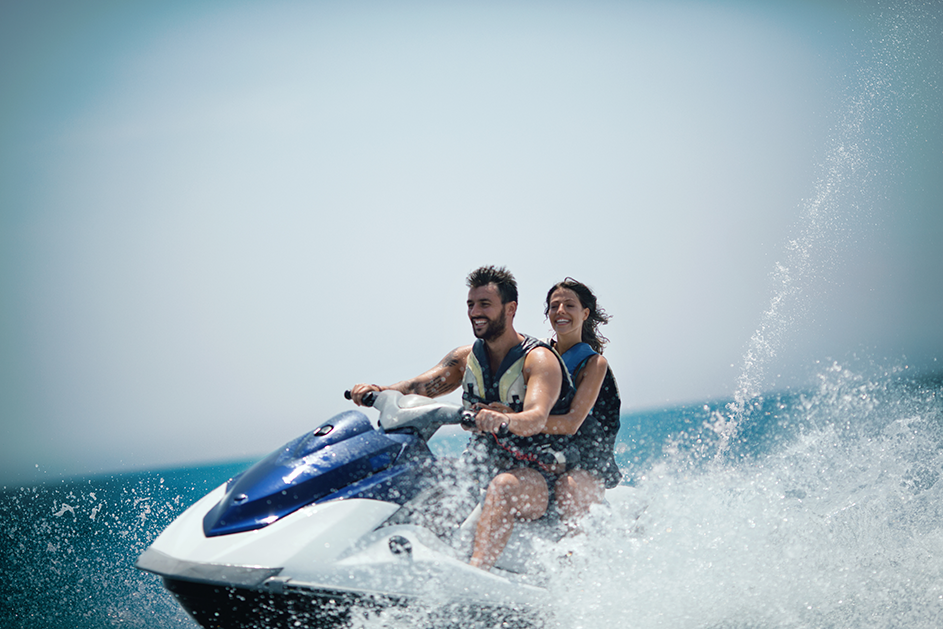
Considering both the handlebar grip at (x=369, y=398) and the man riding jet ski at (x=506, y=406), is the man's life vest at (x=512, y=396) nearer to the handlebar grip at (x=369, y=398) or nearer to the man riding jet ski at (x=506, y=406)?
the man riding jet ski at (x=506, y=406)

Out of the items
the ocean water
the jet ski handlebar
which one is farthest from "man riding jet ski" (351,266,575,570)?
the ocean water

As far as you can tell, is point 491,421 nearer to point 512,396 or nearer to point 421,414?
point 421,414

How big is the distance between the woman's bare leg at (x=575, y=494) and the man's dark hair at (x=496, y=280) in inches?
34.8

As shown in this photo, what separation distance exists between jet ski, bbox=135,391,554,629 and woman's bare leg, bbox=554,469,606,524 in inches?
7.5

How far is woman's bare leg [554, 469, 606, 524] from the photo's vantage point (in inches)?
106

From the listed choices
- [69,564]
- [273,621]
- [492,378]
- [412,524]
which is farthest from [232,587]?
[69,564]

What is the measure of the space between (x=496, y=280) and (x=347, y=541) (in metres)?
1.34

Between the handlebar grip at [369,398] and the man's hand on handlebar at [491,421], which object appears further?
the handlebar grip at [369,398]

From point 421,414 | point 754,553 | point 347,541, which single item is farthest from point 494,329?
point 754,553

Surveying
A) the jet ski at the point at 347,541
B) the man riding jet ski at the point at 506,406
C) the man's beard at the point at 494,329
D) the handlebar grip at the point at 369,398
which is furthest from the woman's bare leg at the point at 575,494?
the handlebar grip at the point at 369,398

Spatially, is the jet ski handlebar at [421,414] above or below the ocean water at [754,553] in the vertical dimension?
above

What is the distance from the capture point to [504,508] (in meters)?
2.49

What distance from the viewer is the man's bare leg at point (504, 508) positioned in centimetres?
243

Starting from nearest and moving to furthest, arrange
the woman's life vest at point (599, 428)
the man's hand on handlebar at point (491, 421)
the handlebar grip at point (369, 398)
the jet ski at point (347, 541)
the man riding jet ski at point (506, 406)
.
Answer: the jet ski at point (347, 541) < the man's hand on handlebar at point (491, 421) < the man riding jet ski at point (506, 406) < the handlebar grip at point (369, 398) < the woman's life vest at point (599, 428)
